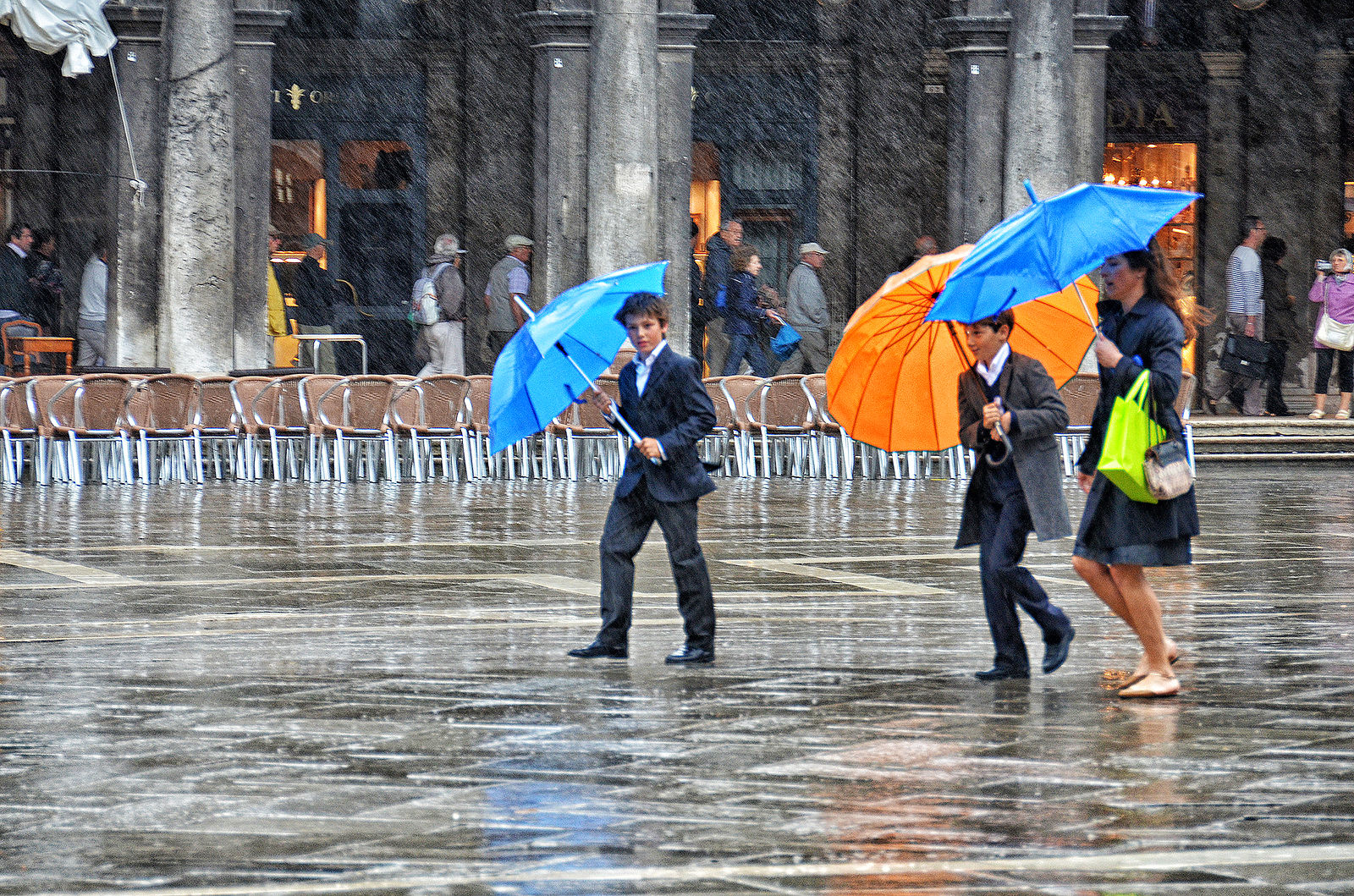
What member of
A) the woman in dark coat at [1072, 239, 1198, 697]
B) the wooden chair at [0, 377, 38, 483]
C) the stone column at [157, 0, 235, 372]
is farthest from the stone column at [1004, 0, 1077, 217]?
the woman in dark coat at [1072, 239, 1198, 697]

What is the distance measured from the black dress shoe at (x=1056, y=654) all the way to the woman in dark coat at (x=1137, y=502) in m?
0.39

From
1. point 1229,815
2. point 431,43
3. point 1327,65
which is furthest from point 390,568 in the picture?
point 1327,65

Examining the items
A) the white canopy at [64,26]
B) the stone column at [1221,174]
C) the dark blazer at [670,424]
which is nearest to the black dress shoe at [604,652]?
the dark blazer at [670,424]

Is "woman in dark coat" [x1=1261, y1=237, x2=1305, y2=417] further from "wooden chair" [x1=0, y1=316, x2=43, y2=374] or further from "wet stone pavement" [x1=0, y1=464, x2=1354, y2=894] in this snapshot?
"wooden chair" [x1=0, y1=316, x2=43, y2=374]

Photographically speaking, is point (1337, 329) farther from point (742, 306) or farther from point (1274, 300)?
point (742, 306)

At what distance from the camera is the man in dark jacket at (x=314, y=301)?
74.3 feet

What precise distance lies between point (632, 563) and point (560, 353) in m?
0.85

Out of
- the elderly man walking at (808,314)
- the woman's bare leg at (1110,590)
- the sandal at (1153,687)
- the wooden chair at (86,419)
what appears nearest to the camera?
the sandal at (1153,687)

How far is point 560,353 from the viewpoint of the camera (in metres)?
8.34

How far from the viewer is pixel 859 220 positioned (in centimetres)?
2580

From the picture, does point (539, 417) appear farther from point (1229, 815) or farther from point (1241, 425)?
point (1241, 425)

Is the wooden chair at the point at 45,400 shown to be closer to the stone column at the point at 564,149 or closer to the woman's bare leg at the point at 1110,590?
the stone column at the point at 564,149

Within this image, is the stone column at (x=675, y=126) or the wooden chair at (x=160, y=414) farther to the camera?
the stone column at (x=675, y=126)

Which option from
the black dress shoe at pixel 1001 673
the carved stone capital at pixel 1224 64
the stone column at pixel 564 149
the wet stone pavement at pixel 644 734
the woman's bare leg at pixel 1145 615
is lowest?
the wet stone pavement at pixel 644 734
